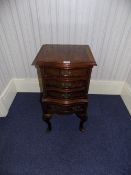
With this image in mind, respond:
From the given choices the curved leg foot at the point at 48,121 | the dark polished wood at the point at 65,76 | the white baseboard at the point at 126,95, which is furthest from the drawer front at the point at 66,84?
the white baseboard at the point at 126,95

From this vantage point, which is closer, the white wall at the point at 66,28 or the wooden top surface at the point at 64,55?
the wooden top surface at the point at 64,55

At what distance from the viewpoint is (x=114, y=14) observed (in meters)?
1.45

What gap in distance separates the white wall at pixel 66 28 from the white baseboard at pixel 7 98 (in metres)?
0.11

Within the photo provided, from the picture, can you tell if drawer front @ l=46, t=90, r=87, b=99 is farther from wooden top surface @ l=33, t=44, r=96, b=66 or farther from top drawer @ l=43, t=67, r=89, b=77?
wooden top surface @ l=33, t=44, r=96, b=66

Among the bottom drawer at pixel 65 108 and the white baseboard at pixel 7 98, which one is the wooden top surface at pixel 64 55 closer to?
the bottom drawer at pixel 65 108

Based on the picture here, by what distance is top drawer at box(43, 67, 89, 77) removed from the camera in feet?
3.81

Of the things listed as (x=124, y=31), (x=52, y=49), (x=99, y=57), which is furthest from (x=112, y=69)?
(x=52, y=49)

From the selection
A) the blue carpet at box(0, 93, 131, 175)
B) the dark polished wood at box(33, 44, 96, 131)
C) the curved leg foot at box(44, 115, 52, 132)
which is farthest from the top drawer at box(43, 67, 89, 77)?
the blue carpet at box(0, 93, 131, 175)

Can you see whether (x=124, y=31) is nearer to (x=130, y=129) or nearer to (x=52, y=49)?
(x=52, y=49)

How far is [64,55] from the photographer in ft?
4.02

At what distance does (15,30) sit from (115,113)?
1.56 metres

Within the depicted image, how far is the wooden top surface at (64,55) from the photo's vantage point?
1.13m

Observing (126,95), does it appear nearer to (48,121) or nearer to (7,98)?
(48,121)

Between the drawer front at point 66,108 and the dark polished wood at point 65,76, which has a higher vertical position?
the dark polished wood at point 65,76
